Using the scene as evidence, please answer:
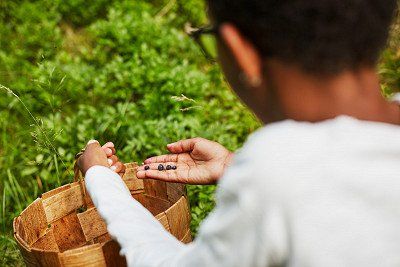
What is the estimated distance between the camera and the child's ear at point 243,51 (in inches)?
45.6

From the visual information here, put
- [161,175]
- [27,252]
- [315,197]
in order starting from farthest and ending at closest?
[161,175] → [27,252] → [315,197]

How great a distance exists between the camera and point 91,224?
7.99 ft

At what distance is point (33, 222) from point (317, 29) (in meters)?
1.47

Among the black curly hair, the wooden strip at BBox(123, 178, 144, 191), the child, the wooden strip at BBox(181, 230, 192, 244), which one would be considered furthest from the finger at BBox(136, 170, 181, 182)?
the black curly hair

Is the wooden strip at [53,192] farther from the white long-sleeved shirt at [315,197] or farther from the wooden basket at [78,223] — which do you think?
the white long-sleeved shirt at [315,197]

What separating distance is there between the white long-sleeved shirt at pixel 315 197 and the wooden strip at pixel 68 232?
4.40ft

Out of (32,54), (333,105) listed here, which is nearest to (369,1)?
(333,105)

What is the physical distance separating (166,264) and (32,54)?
10.3 ft

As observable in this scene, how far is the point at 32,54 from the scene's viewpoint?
4.12 m

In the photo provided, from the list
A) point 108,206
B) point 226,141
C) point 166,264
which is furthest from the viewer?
point 226,141

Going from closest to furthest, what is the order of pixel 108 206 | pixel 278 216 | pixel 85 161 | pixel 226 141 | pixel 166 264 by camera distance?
pixel 278 216, pixel 166 264, pixel 108 206, pixel 85 161, pixel 226 141

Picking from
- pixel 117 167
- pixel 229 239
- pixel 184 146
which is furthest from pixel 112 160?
pixel 229 239

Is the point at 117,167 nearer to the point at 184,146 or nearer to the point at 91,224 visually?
the point at 184,146

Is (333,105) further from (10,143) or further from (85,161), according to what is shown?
(10,143)
